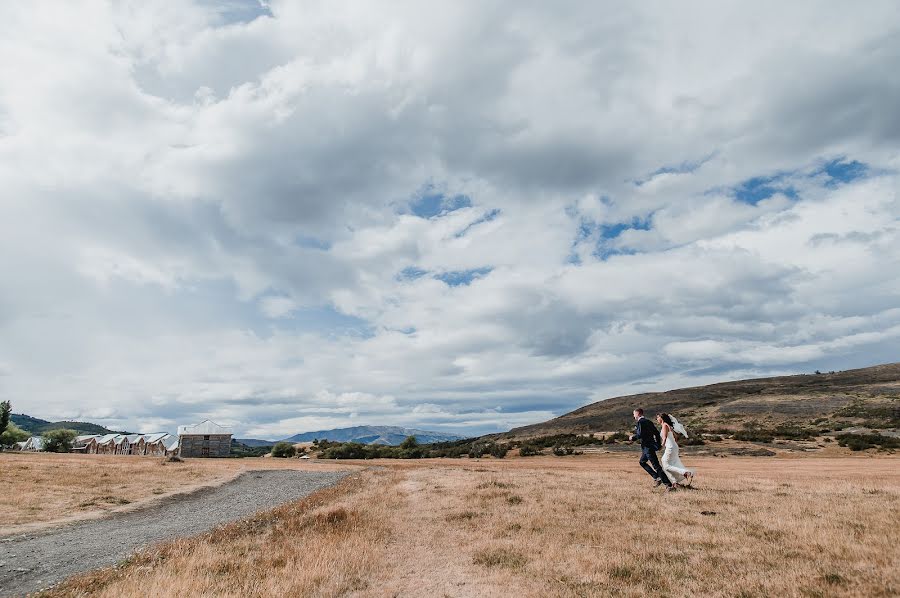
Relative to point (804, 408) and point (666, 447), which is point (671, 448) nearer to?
point (666, 447)

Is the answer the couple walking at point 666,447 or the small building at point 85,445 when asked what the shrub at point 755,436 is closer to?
the couple walking at point 666,447

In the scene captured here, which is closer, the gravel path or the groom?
the gravel path

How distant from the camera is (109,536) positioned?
15008mm

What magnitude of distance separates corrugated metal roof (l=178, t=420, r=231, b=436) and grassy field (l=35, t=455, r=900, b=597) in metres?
80.8

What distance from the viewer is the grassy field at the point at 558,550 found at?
8070mm

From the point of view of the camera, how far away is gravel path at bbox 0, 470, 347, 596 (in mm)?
10516

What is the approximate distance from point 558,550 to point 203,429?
3615 inches

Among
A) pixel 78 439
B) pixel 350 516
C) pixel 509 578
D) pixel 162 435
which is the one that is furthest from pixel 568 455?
pixel 78 439

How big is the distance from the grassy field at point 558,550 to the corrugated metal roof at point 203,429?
80.8m

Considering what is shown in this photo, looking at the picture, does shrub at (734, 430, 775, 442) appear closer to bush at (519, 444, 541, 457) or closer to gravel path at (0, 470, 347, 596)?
bush at (519, 444, 541, 457)

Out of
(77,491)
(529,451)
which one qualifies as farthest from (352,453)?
(77,491)

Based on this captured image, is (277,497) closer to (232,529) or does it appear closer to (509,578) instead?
(232,529)

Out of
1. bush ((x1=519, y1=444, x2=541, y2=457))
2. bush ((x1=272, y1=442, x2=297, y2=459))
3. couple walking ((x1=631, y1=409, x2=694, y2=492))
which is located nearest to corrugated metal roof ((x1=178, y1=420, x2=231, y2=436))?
bush ((x1=272, y1=442, x2=297, y2=459))

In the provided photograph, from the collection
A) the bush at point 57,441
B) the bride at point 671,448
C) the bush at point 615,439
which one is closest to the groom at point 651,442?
the bride at point 671,448
